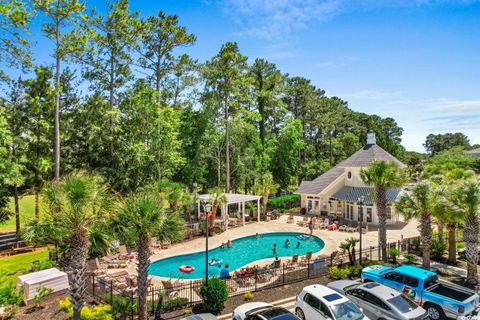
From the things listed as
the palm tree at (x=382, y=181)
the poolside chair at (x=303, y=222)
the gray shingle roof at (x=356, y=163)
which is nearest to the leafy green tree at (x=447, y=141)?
the gray shingle roof at (x=356, y=163)

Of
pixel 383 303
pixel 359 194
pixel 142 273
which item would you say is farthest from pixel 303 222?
pixel 142 273

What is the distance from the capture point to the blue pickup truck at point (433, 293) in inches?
506

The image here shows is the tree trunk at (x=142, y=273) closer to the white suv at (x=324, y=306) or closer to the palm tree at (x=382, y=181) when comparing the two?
the white suv at (x=324, y=306)

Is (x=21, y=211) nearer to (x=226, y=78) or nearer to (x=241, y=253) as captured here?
(x=241, y=253)

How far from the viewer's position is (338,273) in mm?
18297

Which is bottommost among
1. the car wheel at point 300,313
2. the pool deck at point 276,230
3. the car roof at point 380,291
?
the pool deck at point 276,230

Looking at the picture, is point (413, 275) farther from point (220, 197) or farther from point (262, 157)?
point (262, 157)

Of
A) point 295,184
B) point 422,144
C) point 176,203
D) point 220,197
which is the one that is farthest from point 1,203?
Result: point 422,144

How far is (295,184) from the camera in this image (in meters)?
57.6

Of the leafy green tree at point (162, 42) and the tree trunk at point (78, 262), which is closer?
the tree trunk at point (78, 262)

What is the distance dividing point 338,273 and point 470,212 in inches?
312

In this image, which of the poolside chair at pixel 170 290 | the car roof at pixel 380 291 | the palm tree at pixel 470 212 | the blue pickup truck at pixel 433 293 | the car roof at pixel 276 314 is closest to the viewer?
the car roof at pixel 276 314

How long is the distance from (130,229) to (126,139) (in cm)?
2263

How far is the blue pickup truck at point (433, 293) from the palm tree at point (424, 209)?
4527mm
